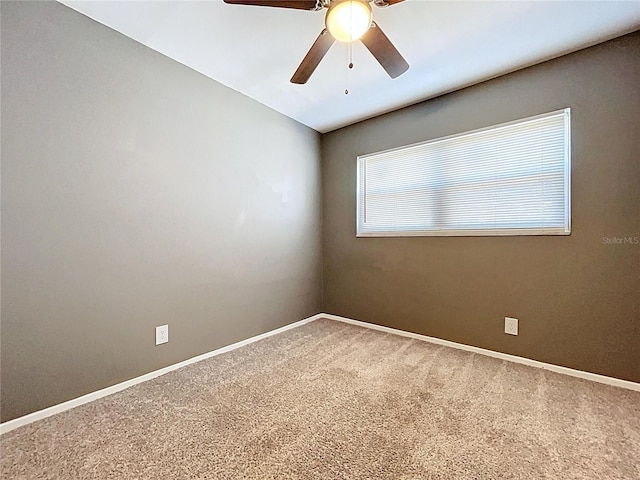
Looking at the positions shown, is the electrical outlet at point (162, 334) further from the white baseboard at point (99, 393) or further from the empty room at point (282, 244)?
the white baseboard at point (99, 393)

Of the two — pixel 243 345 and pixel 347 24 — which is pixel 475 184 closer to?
pixel 347 24

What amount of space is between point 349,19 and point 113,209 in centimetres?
184

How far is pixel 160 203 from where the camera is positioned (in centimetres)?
217

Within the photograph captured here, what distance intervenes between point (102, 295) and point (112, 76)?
4.80ft

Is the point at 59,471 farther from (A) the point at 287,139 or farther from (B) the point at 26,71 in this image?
(A) the point at 287,139

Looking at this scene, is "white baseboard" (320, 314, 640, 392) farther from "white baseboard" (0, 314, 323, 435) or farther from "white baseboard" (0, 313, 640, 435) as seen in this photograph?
"white baseboard" (0, 314, 323, 435)

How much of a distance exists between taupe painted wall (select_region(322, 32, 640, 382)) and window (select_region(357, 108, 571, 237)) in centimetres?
9

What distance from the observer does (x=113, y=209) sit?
1.92m

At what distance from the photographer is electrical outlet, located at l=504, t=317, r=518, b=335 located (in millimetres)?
2377

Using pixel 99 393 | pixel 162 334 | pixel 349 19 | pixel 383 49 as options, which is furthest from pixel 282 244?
pixel 349 19

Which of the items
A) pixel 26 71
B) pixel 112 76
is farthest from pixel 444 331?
pixel 26 71

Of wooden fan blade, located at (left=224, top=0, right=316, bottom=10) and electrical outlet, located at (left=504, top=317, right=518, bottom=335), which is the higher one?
wooden fan blade, located at (left=224, top=0, right=316, bottom=10)

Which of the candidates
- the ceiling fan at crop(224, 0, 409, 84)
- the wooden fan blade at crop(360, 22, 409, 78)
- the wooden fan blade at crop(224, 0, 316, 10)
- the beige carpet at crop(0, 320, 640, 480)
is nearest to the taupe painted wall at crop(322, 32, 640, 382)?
the beige carpet at crop(0, 320, 640, 480)

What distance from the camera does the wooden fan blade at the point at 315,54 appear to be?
1.54 meters
